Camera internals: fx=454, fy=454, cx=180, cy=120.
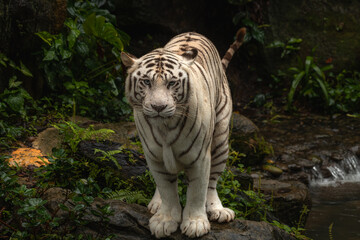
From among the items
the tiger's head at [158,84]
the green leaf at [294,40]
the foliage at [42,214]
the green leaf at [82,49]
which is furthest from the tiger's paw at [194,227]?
the green leaf at [294,40]

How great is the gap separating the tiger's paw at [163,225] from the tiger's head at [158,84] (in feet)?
3.26

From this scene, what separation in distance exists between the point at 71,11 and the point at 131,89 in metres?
4.26

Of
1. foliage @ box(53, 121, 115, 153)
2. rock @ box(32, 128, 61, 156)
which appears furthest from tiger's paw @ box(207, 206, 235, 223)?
rock @ box(32, 128, 61, 156)

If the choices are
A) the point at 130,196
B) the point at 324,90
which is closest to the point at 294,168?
the point at 324,90

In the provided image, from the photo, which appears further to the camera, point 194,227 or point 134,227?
point 134,227

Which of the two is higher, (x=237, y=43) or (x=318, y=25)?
(x=237, y=43)

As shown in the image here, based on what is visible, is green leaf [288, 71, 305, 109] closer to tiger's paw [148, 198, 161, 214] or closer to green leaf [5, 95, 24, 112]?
green leaf [5, 95, 24, 112]

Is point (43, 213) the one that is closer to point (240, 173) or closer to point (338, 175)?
point (240, 173)

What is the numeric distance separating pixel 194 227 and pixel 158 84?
124cm

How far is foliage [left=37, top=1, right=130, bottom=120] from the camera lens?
654cm

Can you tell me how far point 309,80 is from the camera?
32.9 feet

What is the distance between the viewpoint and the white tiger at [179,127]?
3.14 meters

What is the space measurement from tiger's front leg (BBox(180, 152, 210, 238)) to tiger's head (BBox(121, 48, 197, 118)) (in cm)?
54

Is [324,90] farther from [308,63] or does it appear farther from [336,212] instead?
[336,212]
